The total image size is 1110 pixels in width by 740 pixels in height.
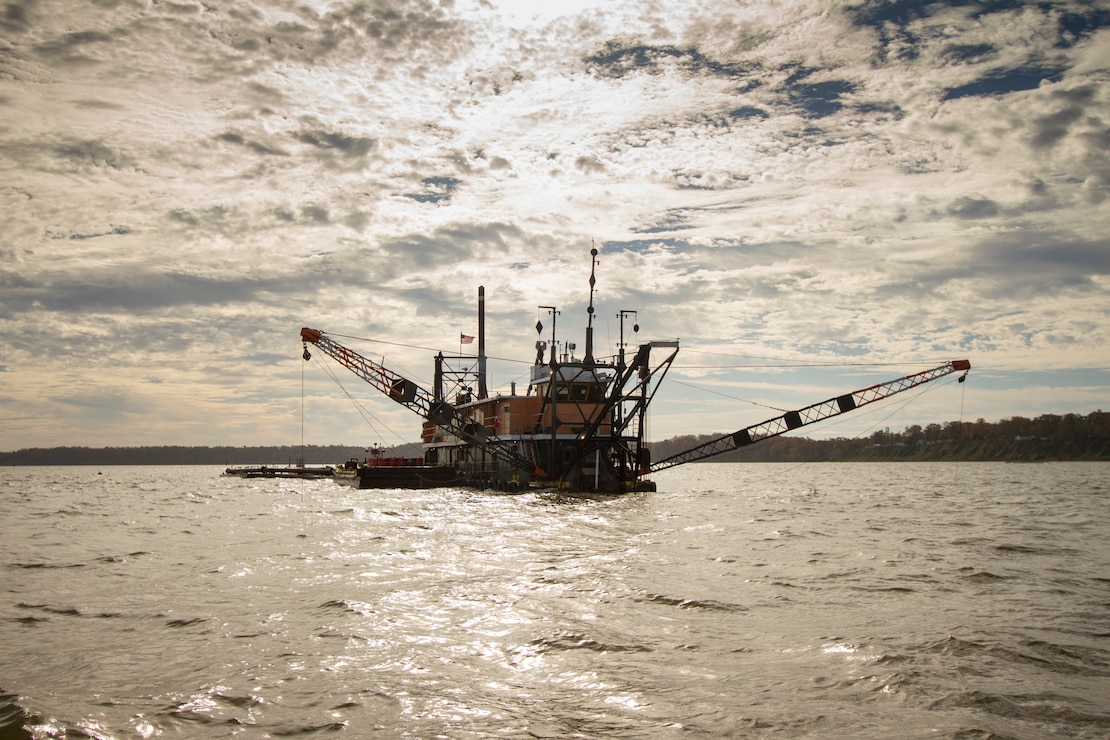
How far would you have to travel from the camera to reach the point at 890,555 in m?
22.1

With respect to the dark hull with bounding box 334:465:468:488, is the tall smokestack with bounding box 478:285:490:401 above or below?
above

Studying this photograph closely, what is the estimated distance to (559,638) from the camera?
1230cm

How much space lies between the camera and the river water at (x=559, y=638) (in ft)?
28.9

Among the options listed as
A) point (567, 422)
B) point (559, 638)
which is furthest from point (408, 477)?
point (559, 638)

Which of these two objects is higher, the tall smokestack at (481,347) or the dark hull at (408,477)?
the tall smokestack at (481,347)

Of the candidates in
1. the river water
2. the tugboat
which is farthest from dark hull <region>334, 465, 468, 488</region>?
the river water

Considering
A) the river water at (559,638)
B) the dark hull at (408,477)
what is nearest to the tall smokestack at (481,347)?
the dark hull at (408,477)

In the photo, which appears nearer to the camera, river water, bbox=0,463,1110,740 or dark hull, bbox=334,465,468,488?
river water, bbox=0,463,1110,740

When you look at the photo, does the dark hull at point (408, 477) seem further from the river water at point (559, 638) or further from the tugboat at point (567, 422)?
the river water at point (559, 638)

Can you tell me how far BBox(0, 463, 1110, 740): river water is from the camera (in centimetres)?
880

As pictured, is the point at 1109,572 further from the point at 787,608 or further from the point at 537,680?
the point at 537,680

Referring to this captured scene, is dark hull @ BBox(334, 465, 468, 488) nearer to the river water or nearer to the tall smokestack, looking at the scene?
the tall smokestack

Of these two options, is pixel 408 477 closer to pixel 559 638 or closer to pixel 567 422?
pixel 567 422

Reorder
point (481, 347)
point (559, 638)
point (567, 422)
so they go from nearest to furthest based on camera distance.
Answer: point (559, 638) → point (567, 422) → point (481, 347)
